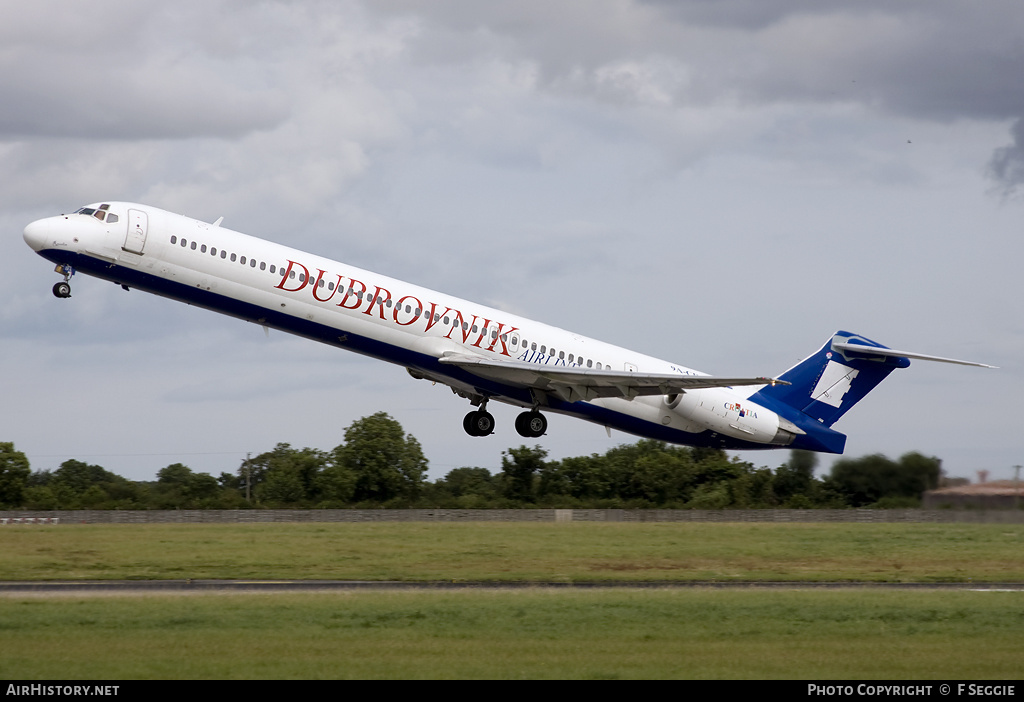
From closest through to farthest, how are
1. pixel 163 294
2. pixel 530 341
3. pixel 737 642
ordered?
1. pixel 737 642
2. pixel 163 294
3. pixel 530 341

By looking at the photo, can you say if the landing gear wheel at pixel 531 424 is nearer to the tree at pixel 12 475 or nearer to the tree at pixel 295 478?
the tree at pixel 295 478

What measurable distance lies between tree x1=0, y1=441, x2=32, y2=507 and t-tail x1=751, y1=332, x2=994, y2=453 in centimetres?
3690

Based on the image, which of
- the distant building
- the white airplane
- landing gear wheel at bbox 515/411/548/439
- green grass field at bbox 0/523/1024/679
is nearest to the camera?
green grass field at bbox 0/523/1024/679

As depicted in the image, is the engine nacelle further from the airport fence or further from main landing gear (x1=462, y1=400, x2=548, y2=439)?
the airport fence

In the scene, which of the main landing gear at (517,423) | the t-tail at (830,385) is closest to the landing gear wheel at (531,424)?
the main landing gear at (517,423)

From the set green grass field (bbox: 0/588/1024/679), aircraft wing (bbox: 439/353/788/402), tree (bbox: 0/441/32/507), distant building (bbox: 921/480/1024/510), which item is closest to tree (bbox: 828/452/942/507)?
distant building (bbox: 921/480/1024/510)

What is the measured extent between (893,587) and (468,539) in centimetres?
1476

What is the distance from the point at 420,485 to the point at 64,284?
30.0 m

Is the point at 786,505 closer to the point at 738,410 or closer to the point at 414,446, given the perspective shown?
the point at 738,410

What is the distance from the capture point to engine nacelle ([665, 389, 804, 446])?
38825mm

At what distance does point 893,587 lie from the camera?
28516 millimetres

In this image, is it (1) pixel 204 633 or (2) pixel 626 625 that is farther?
(2) pixel 626 625

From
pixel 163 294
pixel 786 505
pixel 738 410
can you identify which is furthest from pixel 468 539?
pixel 786 505
